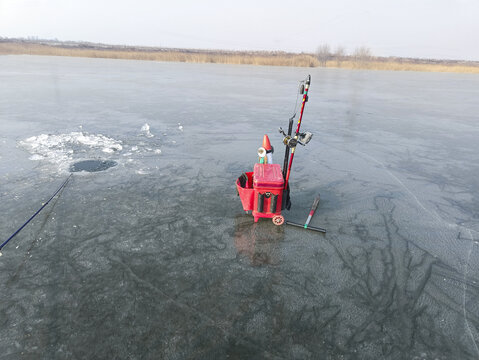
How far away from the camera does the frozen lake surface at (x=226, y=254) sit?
2916mm

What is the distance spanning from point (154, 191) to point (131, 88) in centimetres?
1547

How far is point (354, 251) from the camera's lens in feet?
14.0

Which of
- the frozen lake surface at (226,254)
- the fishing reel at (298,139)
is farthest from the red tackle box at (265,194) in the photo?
the fishing reel at (298,139)

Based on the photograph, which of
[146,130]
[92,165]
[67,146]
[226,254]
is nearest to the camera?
[226,254]

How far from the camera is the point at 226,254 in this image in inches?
161

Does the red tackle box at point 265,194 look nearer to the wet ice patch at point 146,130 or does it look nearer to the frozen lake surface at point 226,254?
the frozen lake surface at point 226,254

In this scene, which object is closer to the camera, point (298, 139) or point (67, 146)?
point (298, 139)

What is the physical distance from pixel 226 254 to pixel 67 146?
598 cm

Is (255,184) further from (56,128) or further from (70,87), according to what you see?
(70,87)

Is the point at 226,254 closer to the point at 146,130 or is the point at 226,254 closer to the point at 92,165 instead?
the point at 92,165

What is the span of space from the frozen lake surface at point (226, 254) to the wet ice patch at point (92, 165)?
21 cm

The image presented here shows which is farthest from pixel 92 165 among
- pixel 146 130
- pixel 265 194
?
pixel 265 194

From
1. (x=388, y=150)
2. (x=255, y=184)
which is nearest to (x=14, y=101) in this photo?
(x=255, y=184)

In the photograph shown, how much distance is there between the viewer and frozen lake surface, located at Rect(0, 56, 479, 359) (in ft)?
9.57
